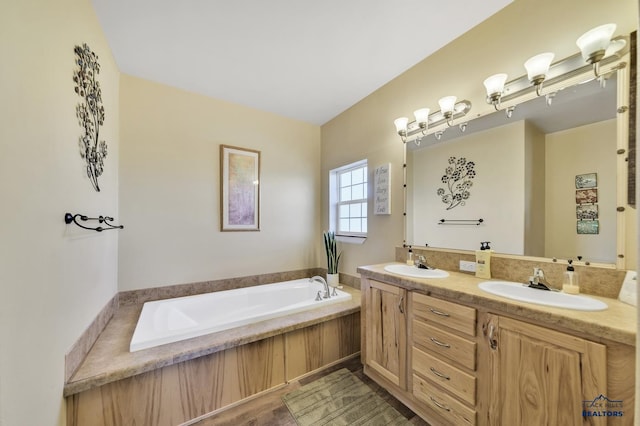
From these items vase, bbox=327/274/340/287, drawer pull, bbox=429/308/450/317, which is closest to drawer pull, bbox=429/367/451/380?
drawer pull, bbox=429/308/450/317

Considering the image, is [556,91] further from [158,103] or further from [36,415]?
[158,103]

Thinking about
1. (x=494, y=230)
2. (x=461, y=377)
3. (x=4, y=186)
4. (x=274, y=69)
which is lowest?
(x=461, y=377)

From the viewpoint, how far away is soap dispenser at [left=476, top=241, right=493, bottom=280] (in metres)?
1.50

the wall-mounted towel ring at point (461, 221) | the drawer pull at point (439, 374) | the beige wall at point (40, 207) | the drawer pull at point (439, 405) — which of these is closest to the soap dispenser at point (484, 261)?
the wall-mounted towel ring at point (461, 221)

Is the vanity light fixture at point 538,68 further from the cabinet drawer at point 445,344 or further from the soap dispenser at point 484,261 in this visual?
the cabinet drawer at point 445,344

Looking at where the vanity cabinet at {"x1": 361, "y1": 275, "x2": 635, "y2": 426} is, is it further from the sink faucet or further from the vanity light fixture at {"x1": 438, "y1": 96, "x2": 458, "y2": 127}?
the vanity light fixture at {"x1": 438, "y1": 96, "x2": 458, "y2": 127}

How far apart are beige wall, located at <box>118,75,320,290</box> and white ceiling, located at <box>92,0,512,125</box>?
0.30 metres

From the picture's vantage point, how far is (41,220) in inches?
37.4

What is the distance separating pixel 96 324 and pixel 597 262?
297 cm

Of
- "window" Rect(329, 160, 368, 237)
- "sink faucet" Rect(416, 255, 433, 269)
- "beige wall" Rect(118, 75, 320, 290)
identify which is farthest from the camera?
"window" Rect(329, 160, 368, 237)

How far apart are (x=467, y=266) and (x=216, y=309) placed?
228cm

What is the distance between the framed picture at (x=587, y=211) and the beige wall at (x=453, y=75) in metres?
0.81

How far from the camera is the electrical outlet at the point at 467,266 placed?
5.27ft

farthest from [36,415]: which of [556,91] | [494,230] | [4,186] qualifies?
[556,91]
